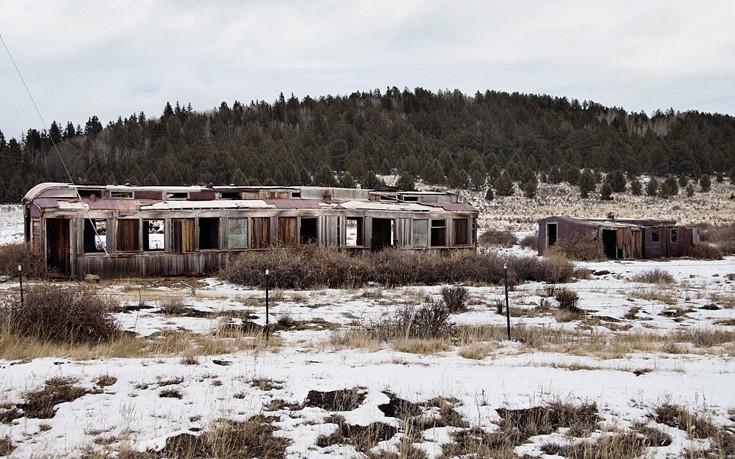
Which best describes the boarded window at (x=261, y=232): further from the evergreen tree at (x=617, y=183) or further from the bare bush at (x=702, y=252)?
→ the evergreen tree at (x=617, y=183)

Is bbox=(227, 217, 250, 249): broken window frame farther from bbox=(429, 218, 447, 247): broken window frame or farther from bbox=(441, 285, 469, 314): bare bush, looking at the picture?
bbox=(441, 285, 469, 314): bare bush

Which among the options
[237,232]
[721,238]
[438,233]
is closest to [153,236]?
[237,232]

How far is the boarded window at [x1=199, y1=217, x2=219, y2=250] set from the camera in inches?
822

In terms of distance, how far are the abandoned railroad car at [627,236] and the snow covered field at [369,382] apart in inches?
645

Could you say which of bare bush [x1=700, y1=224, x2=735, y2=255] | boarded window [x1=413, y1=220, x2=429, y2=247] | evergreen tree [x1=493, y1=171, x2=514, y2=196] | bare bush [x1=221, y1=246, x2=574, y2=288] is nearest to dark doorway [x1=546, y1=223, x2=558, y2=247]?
bare bush [x1=700, y1=224, x2=735, y2=255]

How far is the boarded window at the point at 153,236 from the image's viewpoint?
1981 centimetres

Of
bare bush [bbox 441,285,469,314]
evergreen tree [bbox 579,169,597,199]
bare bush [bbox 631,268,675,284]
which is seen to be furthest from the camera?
evergreen tree [bbox 579,169,597,199]

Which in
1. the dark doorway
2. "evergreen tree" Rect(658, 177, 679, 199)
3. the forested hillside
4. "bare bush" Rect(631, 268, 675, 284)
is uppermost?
the forested hillside

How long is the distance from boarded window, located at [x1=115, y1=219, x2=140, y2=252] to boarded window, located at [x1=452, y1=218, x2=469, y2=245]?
11588 millimetres

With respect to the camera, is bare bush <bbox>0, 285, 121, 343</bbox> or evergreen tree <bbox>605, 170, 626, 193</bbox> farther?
evergreen tree <bbox>605, 170, 626, 193</bbox>

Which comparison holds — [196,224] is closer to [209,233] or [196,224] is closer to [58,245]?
[209,233]

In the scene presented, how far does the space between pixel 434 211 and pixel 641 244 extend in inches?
484

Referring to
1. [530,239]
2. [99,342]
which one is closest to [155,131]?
[530,239]

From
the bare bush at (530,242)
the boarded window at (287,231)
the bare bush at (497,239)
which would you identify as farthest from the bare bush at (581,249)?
the boarded window at (287,231)
